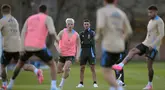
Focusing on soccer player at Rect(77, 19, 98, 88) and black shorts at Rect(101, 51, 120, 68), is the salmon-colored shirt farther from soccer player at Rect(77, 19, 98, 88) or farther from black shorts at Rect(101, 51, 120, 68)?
soccer player at Rect(77, 19, 98, 88)

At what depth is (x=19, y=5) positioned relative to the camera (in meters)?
42.5

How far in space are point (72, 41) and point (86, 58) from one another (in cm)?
178

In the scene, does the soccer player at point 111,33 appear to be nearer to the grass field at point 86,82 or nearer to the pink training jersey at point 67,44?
the pink training jersey at point 67,44

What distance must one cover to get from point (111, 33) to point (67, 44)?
16.9 ft

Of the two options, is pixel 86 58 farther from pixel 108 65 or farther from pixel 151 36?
pixel 108 65

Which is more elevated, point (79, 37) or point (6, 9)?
point (6, 9)

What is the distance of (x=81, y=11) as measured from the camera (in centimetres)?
4391

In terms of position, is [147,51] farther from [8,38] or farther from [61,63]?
[8,38]

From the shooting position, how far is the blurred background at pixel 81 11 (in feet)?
139

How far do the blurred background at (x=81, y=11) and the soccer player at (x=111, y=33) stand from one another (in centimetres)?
3009

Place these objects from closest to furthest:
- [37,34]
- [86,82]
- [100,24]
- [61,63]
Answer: [100,24]
[37,34]
[61,63]
[86,82]

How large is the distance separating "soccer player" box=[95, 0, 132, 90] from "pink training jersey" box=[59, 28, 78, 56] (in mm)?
4902

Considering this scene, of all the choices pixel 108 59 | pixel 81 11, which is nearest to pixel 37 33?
pixel 108 59

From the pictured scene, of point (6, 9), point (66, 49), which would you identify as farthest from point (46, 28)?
point (66, 49)
